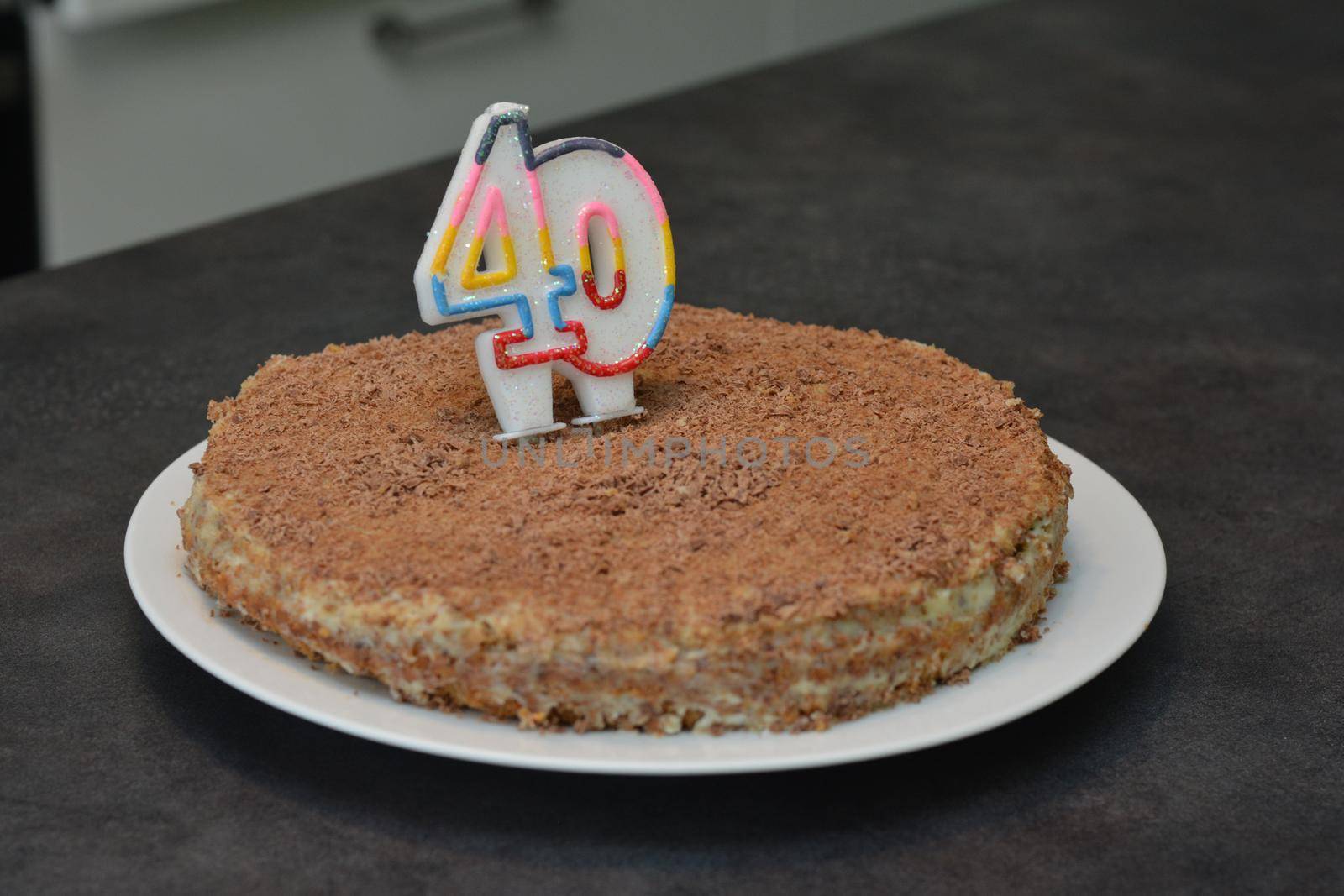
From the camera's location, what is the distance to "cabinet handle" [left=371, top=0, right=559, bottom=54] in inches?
177

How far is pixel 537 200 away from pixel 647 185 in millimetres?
143

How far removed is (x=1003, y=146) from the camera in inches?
149

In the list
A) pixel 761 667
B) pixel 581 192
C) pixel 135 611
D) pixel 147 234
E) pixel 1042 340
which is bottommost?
pixel 147 234

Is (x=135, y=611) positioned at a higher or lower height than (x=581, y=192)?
lower

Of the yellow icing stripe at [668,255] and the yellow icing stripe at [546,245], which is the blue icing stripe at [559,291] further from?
the yellow icing stripe at [668,255]

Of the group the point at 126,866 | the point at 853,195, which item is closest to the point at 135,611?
the point at 126,866

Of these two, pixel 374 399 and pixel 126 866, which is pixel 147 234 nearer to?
pixel 374 399

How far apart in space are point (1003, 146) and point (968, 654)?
237cm

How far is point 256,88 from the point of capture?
4285 millimetres

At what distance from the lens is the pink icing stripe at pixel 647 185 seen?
1922 mm

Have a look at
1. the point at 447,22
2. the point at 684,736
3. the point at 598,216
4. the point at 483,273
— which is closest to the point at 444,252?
the point at 483,273

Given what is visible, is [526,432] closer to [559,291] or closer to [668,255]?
[559,291]

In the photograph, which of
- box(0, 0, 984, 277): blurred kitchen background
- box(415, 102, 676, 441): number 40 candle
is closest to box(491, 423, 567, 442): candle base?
box(415, 102, 676, 441): number 40 candle

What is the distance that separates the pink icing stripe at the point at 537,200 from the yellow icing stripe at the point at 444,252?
0.33 ft
